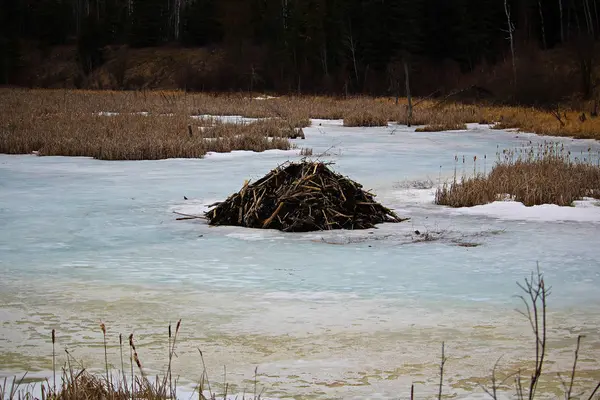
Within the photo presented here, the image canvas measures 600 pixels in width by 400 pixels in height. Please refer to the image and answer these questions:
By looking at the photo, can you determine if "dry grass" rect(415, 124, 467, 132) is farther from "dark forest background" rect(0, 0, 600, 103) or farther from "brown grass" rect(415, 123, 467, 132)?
"dark forest background" rect(0, 0, 600, 103)

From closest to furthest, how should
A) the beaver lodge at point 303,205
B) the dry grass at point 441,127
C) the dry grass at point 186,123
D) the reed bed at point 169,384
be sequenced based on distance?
the reed bed at point 169,384, the beaver lodge at point 303,205, the dry grass at point 186,123, the dry grass at point 441,127

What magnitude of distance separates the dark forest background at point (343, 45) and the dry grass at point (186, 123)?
5.33 m

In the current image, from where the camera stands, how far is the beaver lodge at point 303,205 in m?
9.13

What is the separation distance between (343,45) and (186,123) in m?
36.4

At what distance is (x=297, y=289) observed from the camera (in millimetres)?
6234

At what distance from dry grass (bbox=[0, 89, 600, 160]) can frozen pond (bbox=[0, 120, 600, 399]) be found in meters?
5.66

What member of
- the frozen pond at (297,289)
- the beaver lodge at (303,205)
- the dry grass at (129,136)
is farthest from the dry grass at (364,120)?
the beaver lodge at (303,205)

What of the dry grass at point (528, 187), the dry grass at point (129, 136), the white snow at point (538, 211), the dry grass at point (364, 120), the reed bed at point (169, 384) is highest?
the dry grass at point (364, 120)

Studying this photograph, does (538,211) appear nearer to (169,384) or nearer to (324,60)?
(169,384)

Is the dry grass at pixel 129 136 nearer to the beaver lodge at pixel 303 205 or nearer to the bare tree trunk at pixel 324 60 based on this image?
the beaver lodge at pixel 303 205

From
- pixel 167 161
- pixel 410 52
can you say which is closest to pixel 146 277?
pixel 167 161

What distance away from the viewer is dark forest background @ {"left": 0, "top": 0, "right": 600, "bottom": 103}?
41250 mm

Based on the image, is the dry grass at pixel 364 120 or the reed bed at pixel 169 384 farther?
the dry grass at pixel 364 120

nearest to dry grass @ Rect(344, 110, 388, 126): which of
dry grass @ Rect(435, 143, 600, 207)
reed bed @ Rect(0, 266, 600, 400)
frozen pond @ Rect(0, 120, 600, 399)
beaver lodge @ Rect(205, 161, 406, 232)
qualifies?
dry grass @ Rect(435, 143, 600, 207)
